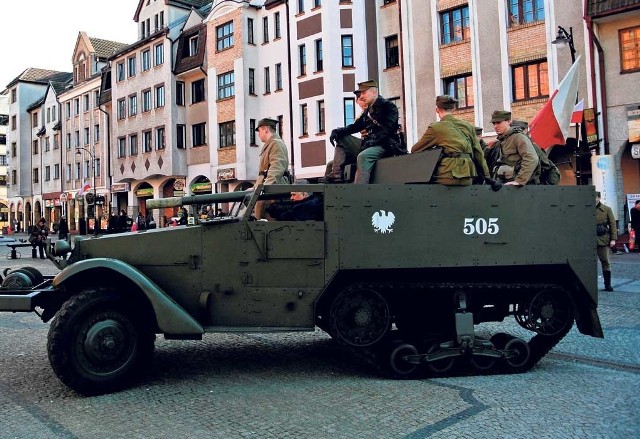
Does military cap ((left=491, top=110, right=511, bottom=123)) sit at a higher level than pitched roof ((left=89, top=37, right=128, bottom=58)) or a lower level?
lower

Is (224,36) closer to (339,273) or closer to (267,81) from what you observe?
(267,81)

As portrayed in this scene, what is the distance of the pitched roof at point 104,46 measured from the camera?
5117 cm

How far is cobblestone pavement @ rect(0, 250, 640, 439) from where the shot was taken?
4.50m

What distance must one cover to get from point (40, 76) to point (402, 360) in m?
68.0

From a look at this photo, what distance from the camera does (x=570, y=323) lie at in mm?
6289

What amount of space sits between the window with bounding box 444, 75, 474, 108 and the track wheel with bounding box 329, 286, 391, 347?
19.5m

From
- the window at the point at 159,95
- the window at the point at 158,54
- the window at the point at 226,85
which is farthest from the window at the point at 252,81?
the window at the point at 158,54

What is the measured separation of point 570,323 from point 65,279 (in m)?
5.01

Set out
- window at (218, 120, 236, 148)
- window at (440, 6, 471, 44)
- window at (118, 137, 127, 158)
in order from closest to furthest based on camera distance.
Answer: window at (440, 6, 471, 44)
window at (218, 120, 236, 148)
window at (118, 137, 127, 158)

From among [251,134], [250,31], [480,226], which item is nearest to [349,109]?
[251,134]

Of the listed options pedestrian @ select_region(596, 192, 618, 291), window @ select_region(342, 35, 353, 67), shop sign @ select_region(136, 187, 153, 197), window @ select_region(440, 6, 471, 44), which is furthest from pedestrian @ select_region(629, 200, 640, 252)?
shop sign @ select_region(136, 187, 153, 197)

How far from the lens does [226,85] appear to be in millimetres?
34469

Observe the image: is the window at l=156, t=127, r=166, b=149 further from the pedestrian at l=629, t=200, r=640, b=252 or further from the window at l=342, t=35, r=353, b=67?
the pedestrian at l=629, t=200, r=640, b=252

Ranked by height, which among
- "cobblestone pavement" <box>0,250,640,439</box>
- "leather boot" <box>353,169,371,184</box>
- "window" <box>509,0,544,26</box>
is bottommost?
"cobblestone pavement" <box>0,250,640,439</box>
